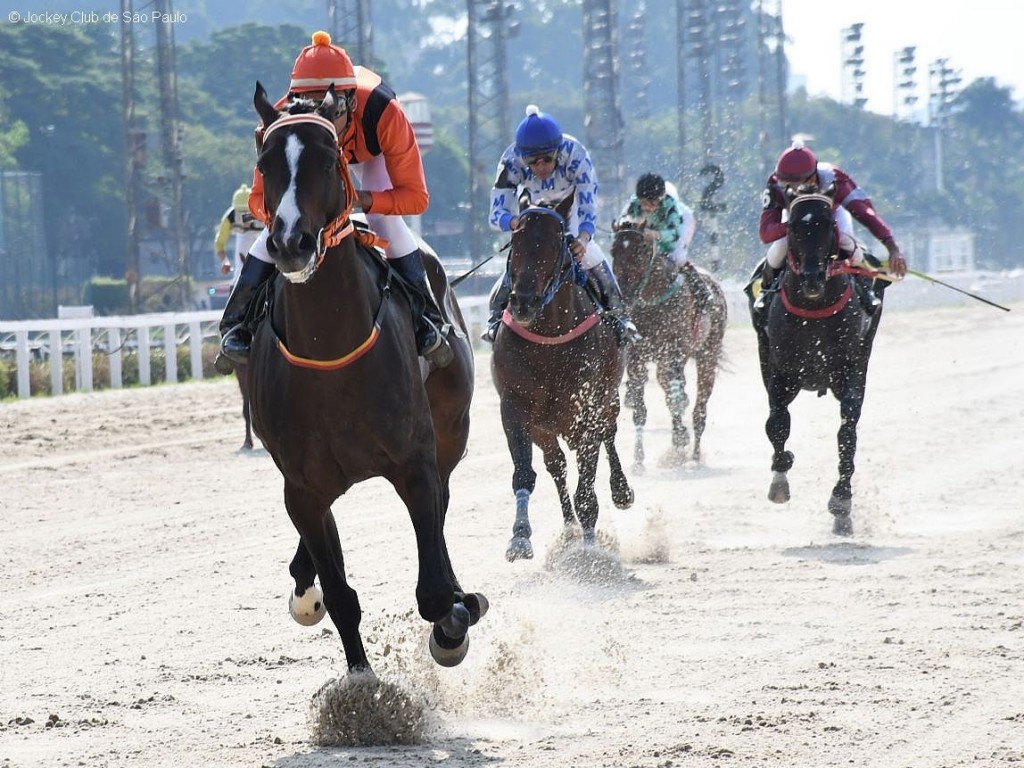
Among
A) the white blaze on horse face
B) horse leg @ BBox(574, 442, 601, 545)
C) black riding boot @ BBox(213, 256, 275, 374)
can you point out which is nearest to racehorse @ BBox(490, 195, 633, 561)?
horse leg @ BBox(574, 442, 601, 545)

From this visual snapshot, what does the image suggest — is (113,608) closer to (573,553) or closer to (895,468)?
(573,553)

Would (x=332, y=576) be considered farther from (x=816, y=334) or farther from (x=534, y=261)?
(x=816, y=334)

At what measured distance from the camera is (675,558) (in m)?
9.36

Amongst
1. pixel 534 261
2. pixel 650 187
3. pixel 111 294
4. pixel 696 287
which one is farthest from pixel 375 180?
pixel 111 294

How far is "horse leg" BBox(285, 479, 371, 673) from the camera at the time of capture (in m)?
5.90

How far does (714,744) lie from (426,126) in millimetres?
46795

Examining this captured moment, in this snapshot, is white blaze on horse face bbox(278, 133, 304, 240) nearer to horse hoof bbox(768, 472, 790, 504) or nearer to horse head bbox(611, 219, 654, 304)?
horse hoof bbox(768, 472, 790, 504)

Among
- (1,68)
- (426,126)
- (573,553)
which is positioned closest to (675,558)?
(573,553)

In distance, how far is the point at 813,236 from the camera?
1015cm

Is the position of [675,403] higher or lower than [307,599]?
higher

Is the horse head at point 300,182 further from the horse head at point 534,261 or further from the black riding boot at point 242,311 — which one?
the horse head at point 534,261

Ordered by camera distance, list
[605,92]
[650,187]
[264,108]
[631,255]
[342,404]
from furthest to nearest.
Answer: [605,92] → [650,187] → [631,255] → [342,404] → [264,108]

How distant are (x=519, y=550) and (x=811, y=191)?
3.29 m

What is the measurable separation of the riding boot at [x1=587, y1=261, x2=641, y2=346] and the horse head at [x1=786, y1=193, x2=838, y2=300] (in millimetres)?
1252
